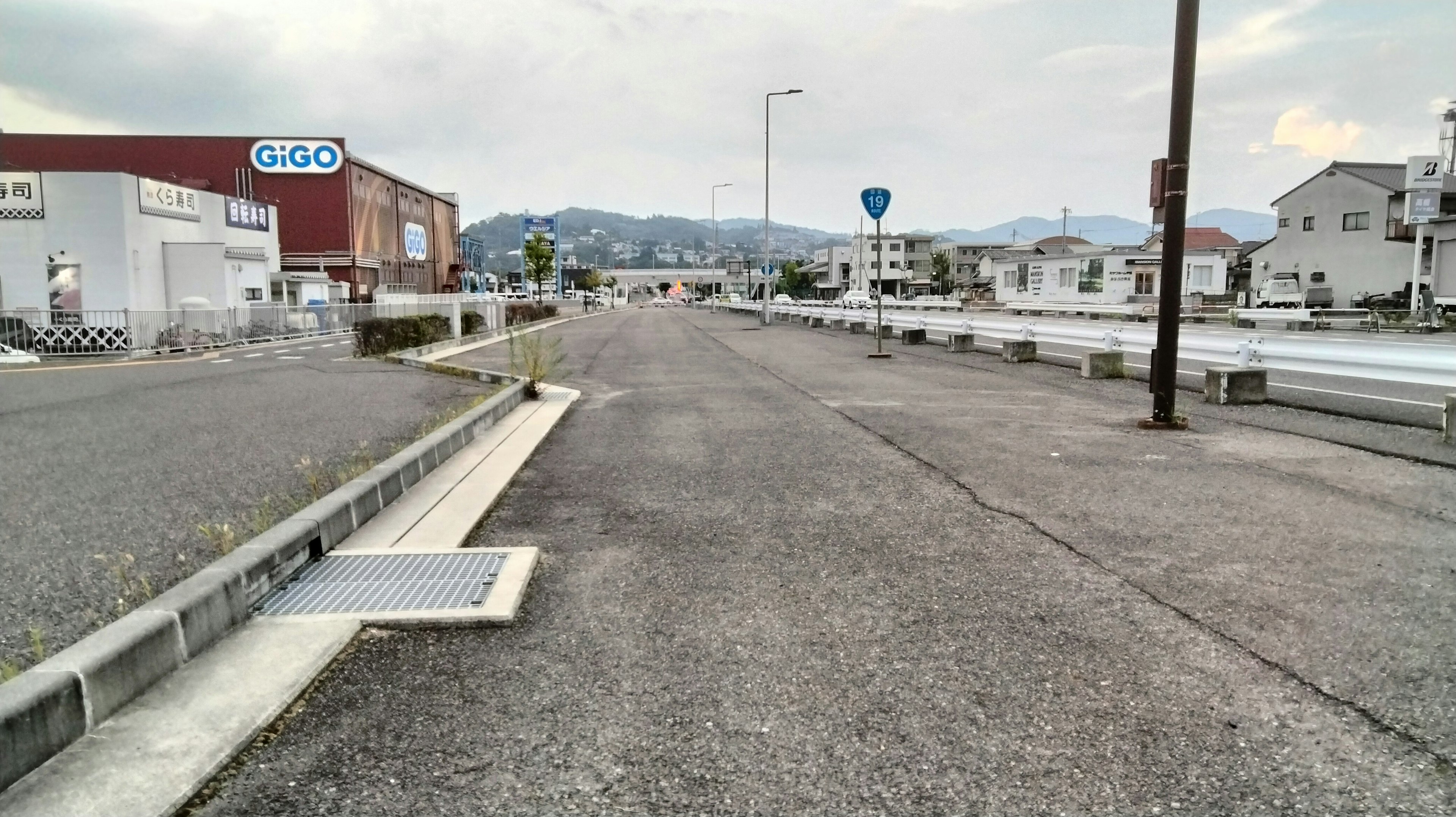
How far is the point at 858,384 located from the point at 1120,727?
1116cm

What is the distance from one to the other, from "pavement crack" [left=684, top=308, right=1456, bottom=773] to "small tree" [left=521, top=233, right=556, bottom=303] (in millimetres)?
83263

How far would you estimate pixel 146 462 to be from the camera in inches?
298

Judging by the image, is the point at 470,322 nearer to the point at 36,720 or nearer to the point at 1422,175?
the point at 36,720

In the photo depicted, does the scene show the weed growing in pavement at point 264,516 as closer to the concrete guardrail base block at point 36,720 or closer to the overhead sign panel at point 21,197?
the concrete guardrail base block at point 36,720

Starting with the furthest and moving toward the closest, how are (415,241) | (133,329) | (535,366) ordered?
(415,241) < (133,329) < (535,366)

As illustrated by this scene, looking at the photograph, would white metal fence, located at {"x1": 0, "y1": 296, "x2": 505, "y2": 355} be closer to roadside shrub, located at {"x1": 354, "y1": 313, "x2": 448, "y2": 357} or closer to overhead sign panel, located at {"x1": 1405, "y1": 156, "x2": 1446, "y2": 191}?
roadside shrub, located at {"x1": 354, "y1": 313, "x2": 448, "y2": 357}

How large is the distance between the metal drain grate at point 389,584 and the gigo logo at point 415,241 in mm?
72045

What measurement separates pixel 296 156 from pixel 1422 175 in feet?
192

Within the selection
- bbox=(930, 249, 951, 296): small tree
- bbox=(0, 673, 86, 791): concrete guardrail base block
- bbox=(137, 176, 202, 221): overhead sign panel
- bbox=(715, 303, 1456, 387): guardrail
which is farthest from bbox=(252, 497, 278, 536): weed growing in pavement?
bbox=(930, 249, 951, 296): small tree

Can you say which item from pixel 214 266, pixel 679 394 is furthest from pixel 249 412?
pixel 214 266

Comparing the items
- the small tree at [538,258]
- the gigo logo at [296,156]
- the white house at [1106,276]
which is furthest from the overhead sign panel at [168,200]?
the small tree at [538,258]

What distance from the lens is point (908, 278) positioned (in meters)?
128

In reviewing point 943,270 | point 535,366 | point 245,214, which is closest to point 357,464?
point 535,366

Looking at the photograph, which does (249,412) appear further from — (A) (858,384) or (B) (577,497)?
(A) (858,384)
